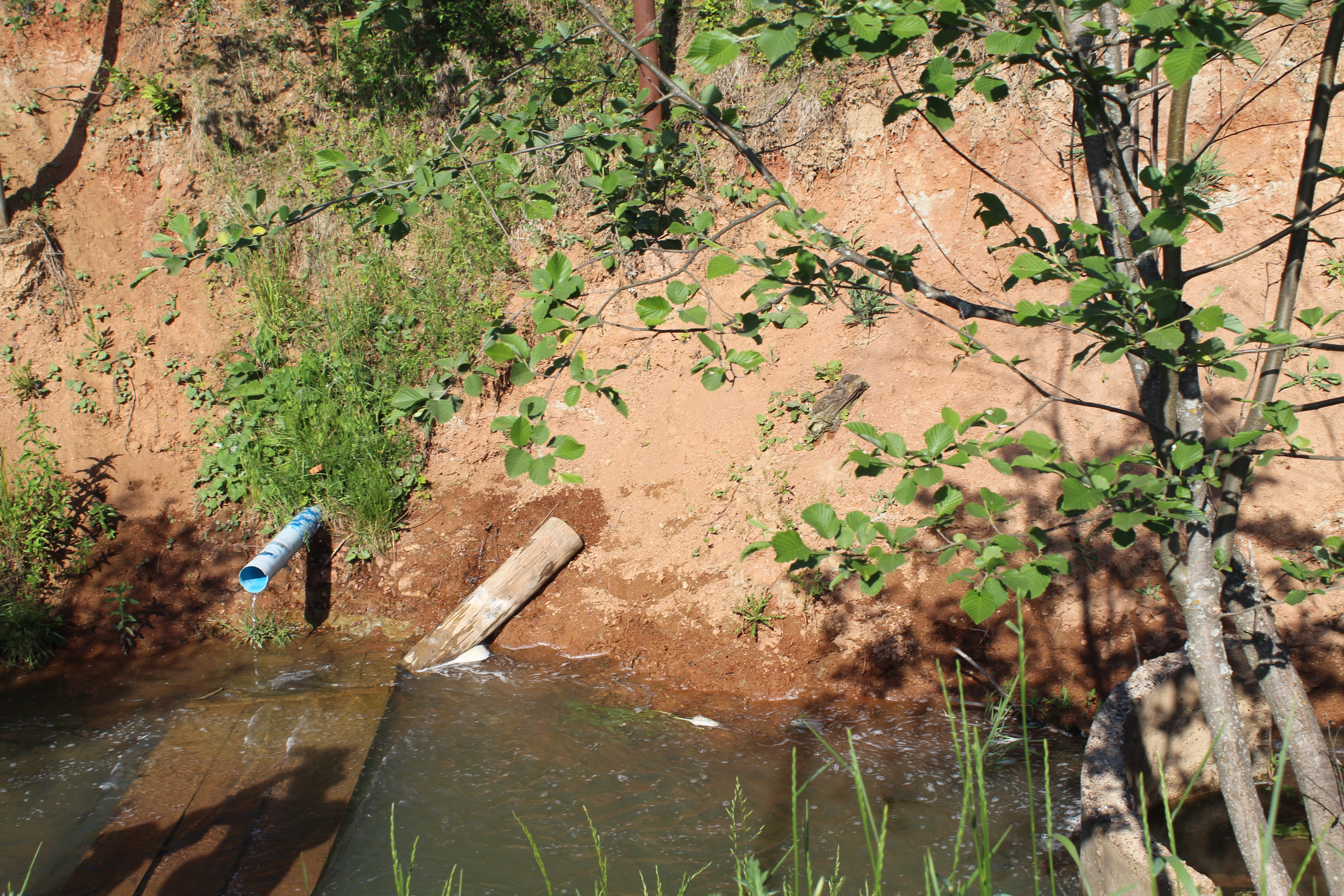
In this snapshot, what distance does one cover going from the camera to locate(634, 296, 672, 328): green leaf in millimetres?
1650

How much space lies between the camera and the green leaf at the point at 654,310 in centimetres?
165

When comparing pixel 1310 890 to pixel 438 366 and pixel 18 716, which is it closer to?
pixel 438 366

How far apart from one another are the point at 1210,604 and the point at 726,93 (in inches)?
284

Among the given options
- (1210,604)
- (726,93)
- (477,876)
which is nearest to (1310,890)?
(1210,604)

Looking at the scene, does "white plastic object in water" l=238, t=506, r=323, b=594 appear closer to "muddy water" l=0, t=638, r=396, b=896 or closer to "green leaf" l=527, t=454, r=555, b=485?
"muddy water" l=0, t=638, r=396, b=896

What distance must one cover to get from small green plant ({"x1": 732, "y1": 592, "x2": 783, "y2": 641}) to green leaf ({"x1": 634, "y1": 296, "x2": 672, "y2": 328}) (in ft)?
12.4

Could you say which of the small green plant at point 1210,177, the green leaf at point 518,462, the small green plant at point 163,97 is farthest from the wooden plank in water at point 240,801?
the small green plant at point 1210,177

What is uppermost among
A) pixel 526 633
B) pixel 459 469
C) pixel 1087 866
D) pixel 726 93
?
pixel 726 93

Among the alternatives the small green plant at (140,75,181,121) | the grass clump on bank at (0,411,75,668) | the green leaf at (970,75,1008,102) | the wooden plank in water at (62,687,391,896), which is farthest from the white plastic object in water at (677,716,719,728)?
the small green plant at (140,75,181,121)

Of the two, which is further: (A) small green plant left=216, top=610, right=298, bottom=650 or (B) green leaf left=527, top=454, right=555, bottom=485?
(A) small green plant left=216, top=610, right=298, bottom=650

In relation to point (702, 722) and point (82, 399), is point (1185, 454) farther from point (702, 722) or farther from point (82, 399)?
point (82, 399)

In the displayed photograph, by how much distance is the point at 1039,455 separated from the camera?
5.90 ft

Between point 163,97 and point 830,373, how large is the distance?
22.7ft

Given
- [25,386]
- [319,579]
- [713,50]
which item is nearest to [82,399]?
[25,386]
